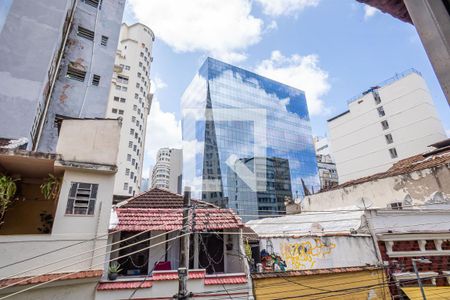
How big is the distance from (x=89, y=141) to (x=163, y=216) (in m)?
4.41

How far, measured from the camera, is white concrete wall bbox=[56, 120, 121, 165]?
367 inches

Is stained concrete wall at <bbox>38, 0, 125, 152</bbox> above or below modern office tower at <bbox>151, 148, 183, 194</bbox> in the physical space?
below

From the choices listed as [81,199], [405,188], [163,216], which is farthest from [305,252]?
[81,199]

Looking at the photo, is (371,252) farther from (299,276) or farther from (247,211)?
(247,211)

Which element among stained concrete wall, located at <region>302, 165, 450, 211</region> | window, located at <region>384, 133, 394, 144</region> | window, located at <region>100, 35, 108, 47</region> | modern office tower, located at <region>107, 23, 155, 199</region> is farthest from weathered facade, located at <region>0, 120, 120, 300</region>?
window, located at <region>384, 133, 394, 144</region>

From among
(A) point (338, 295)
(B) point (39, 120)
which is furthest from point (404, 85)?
(B) point (39, 120)

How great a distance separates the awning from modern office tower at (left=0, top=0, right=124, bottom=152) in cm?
1635

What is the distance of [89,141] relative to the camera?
9.75m

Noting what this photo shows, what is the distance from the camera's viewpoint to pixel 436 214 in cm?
1268

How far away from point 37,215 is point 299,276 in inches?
443

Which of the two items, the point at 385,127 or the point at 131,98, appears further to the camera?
the point at 131,98

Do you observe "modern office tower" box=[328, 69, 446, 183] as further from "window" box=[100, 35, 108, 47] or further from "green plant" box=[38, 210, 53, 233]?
"green plant" box=[38, 210, 53, 233]

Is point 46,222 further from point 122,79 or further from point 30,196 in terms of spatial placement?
point 122,79

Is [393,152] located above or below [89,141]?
above
